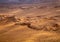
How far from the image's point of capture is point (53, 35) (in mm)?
4691

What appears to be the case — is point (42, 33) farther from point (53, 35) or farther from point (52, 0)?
point (52, 0)

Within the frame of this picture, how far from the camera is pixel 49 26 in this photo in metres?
5.65

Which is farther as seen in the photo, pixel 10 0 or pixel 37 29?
pixel 10 0

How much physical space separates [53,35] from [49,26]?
1.00 m

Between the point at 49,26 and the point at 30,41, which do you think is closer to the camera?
the point at 30,41

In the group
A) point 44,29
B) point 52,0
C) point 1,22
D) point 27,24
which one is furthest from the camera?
point 52,0

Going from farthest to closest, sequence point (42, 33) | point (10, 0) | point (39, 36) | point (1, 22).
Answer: point (10, 0)
point (1, 22)
point (42, 33)
point (39, 36)

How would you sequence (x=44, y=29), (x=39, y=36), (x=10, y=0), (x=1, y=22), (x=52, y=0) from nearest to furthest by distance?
1. (x=39, y=36)
2. (x=44, y=29)
3. (x=1, y=22)
4. (x=52, y=0)
5. (x=10, y=0)

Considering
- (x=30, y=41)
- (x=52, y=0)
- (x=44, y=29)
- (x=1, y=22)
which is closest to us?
(x=30, y=41)

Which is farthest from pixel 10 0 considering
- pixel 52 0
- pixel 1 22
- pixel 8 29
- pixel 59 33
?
pixel 59 33

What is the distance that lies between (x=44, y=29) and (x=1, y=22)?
8.11 ft

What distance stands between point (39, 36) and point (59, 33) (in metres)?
0.77

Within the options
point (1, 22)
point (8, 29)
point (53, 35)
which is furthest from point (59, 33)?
point (1, 22)

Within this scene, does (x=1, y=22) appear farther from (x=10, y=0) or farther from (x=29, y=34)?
(x=10, y=0)
